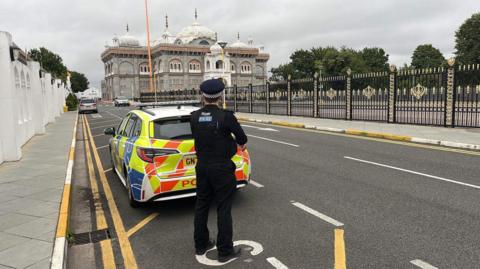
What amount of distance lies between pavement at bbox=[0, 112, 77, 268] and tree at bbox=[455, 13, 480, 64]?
2444 inches

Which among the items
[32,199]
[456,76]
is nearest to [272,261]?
[32,199]

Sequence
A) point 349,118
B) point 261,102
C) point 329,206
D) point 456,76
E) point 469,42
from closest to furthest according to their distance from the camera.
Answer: point 329,206
point 456,76
point 349,118
point 261,102
point 469,42

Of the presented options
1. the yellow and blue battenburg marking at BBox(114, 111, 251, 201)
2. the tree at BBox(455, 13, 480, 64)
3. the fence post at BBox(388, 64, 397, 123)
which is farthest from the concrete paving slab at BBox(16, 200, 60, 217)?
the tree at BBox(455, 13, 480, 64)

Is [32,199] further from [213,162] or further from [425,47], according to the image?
[425,47]

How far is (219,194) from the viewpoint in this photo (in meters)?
4.19

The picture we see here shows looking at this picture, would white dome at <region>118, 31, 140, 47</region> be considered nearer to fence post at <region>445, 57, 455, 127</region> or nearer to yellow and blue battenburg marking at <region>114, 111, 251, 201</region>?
fence post at <region>445, 57, 455, 127</region>

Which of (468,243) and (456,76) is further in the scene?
(456,76)

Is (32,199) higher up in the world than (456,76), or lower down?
lower down

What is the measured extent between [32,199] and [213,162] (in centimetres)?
437

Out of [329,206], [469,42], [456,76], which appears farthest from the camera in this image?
[469,42]

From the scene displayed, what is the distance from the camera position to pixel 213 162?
4152mm

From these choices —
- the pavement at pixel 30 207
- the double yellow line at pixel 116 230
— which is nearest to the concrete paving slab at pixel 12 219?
the pavement at pixel 30 207

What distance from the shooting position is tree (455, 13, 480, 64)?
57.1 m

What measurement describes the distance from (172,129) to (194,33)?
384ft
